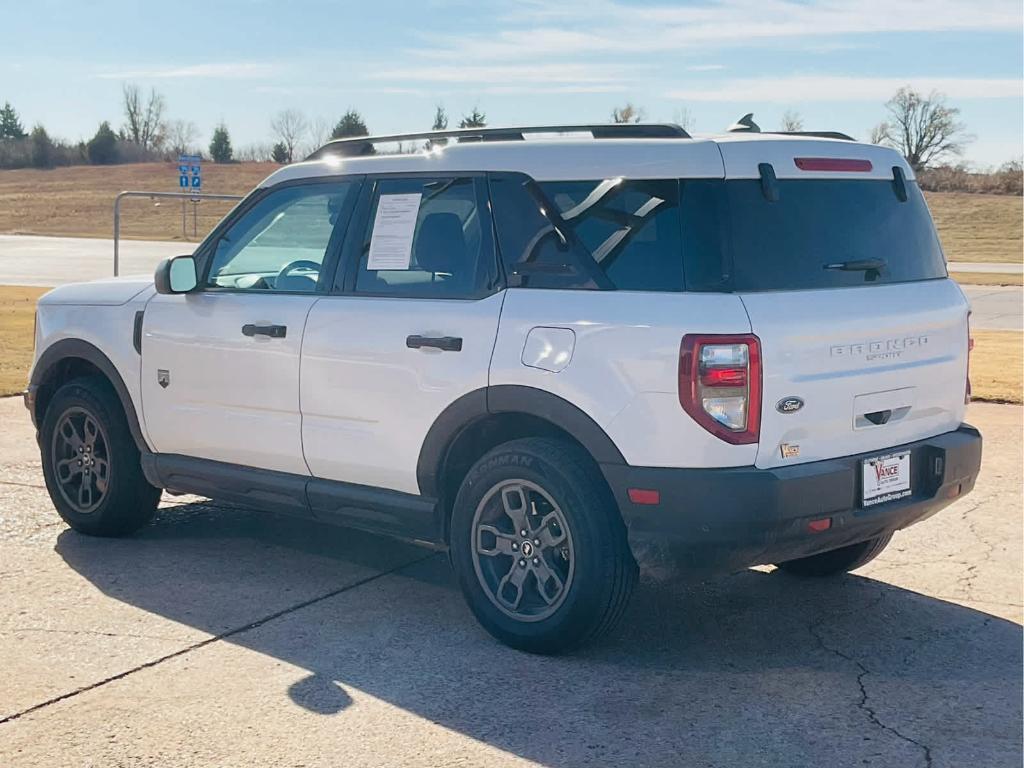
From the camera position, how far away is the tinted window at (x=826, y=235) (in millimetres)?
4594

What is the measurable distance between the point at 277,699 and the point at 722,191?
234 centimetres

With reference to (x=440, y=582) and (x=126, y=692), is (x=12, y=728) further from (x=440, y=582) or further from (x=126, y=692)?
→ (x=440, y=582)

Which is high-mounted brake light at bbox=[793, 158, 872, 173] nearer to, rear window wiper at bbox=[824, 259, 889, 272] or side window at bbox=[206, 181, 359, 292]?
rear window wiper at bbox=[824, 259, 889, 272]

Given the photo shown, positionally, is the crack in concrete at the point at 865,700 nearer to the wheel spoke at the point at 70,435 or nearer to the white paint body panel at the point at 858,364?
the white paint body panel at the point at 858,364

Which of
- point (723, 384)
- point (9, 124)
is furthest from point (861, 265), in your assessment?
point (9, 124)

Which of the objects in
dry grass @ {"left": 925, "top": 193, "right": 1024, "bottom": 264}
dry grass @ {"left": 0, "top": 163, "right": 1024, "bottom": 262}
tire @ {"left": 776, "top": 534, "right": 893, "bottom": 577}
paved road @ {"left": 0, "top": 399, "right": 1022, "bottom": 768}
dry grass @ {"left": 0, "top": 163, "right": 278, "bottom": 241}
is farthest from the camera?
dry grass @ {"left": 0, "top": 163, "right": 278, "bottom": 241}

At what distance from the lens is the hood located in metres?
6.46

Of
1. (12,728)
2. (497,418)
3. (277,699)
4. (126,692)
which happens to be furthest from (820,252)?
(12,728)

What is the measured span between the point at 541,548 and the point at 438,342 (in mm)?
892

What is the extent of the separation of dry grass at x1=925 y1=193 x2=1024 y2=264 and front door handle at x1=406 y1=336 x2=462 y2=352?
132ft

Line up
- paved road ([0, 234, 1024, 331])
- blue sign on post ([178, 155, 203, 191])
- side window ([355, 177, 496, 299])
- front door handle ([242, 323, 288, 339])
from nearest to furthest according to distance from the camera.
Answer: side window ([355, 177, 496, 299])
front door handle ([242, 323, 288, 339])
paved road ([0, 234, 1024, 331])
blue sign on post ([178, 155, 203, 191])

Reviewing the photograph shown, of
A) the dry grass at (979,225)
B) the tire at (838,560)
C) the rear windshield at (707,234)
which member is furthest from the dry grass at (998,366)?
the dry grass at (979,225)

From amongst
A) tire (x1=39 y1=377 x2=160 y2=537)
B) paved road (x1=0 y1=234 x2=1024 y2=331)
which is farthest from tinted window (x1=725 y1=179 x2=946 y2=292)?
paved road (x1=0 y1=234 x2=1024 y2=331)

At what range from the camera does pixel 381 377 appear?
529 cm
